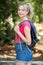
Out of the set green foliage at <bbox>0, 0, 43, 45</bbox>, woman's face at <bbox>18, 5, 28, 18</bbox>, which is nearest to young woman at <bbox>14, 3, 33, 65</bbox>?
woman's face at <bbox>18, 5, 28, 18</bbox>

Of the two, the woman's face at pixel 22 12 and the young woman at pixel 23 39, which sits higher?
the woman's face at pixel 22 12

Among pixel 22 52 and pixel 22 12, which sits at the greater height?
pixel 22 12

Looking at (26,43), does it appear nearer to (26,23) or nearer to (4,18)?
(26,23)

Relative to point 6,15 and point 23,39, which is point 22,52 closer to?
point 23,39

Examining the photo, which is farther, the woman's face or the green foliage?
the green foliage

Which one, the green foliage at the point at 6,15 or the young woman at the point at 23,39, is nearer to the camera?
the young woman at the point at 23,39

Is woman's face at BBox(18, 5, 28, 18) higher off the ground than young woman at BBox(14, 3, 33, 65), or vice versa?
woman's face at BBox(18, 5, 28, 18)

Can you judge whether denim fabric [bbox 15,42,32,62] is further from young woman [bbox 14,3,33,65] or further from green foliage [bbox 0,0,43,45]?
green foliage [bbox 0,0,43,45]

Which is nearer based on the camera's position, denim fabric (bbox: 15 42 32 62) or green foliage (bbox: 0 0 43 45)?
denim fabric (bbox: 15 42 32 62)

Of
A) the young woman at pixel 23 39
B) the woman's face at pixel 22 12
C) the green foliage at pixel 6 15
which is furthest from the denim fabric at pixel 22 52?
the green foliage at pixel 6 15

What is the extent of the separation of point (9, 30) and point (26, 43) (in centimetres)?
864

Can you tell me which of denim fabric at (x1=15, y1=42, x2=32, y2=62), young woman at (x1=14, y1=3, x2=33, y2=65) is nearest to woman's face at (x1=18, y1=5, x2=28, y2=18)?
young woman at (x1=14, y1=3, x2=33, y2=65)

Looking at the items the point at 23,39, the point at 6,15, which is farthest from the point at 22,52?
the point at 6,15

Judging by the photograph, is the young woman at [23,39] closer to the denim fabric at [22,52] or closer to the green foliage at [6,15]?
the denim fabric at [22,52]
